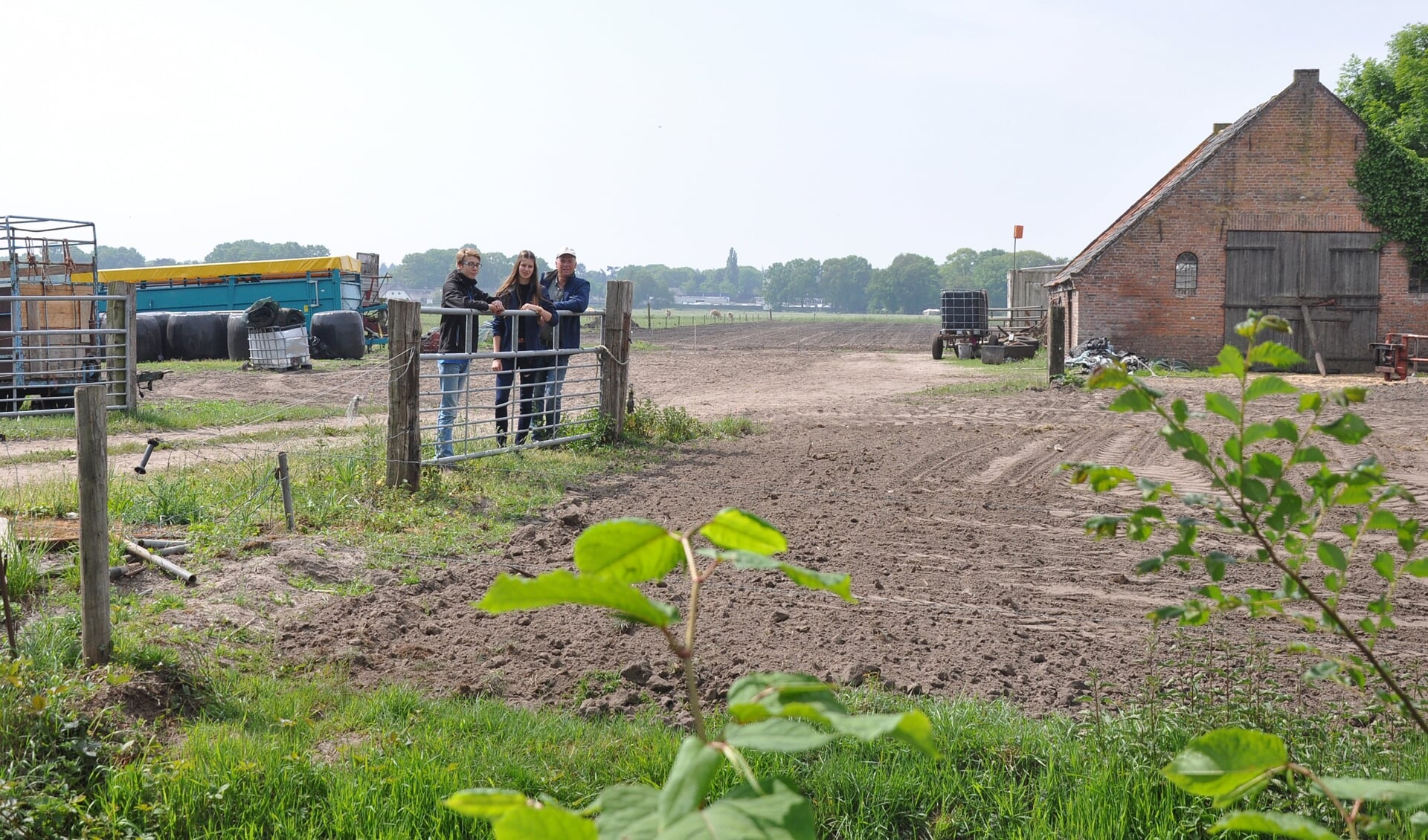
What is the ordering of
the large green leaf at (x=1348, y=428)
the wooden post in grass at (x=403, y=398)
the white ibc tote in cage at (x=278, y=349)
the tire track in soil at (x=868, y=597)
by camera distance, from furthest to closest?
the white ibc tote in cage at (x=278, y=349) → the wooden post in grass at (x=403, y=398) → the tire track in soil at (x=868, y=597) → the large green leaf at (x=1348, y=428)

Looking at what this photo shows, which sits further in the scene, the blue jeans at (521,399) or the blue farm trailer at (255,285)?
the blue farm trailer at (255,285)

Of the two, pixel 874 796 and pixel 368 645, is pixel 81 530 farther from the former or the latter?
pixel 874 796

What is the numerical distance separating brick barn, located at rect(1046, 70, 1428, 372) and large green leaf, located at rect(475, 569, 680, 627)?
1093 inches

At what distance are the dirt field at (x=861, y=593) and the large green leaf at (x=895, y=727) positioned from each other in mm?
3530

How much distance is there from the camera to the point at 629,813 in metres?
0.88

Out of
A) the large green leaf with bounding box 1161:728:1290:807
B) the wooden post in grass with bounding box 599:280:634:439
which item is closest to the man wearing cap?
the wooden post in grass with bounding box 599:280:634:439

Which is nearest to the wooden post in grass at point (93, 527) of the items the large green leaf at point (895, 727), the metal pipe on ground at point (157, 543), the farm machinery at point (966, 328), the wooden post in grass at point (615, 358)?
the metal pipe on ground at point (157, 543)

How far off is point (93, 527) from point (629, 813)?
4.25m

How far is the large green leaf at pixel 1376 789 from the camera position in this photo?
110 centimetres

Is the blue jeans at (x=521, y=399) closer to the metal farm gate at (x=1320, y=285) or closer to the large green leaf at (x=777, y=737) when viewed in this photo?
the large green leaf at (x=777, y=737)

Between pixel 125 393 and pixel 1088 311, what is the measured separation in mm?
20671

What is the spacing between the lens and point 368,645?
17.3 ft

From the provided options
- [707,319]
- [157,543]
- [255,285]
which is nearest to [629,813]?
[157,543]

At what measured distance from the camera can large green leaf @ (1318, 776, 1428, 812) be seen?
110cm
